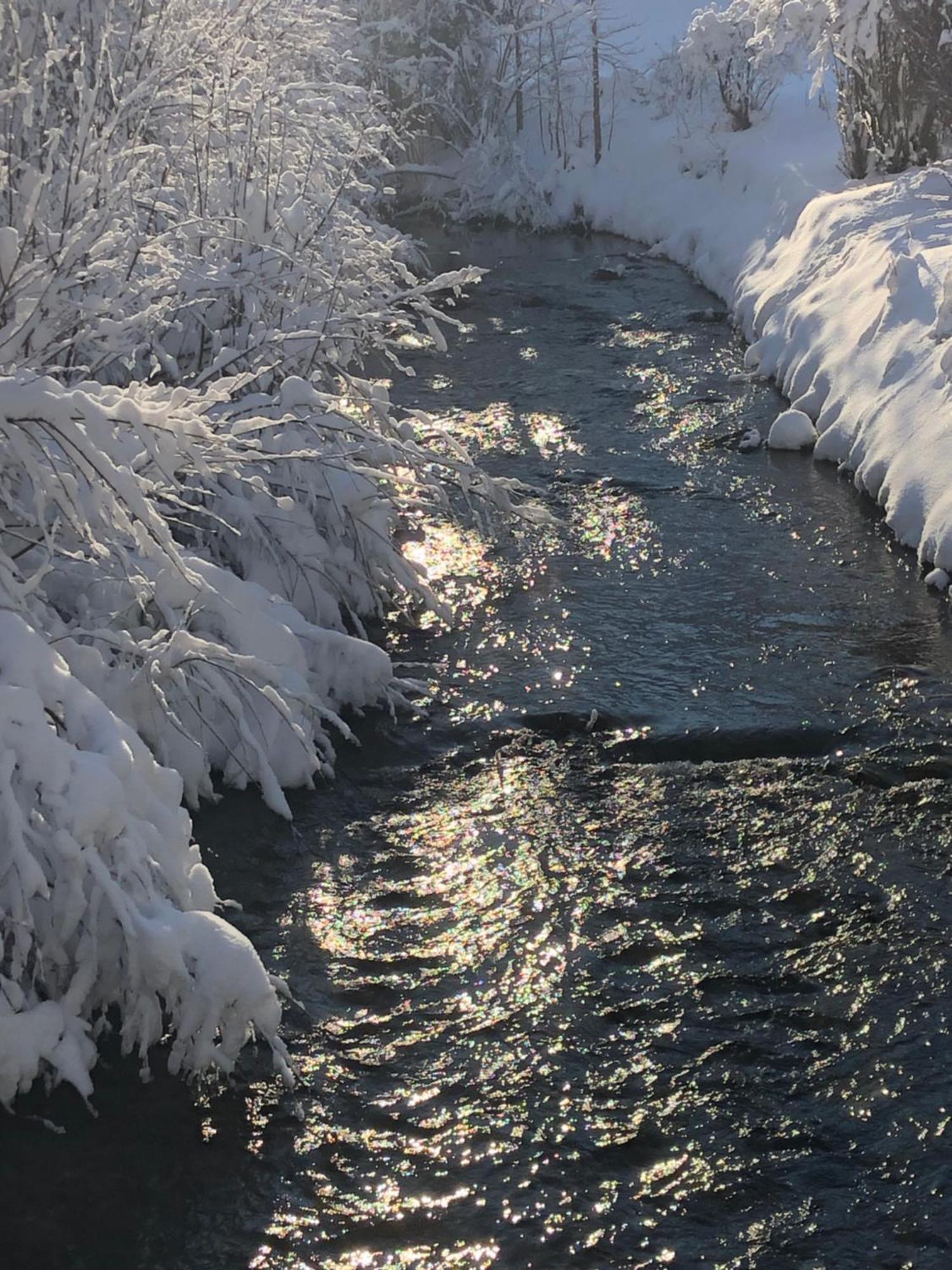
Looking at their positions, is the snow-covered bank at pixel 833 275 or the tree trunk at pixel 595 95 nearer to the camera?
the snow-covered bank at pixel 833 275

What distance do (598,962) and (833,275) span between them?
31.0ft

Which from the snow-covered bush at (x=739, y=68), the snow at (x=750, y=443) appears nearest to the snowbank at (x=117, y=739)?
the snow at (x=750, y=443)

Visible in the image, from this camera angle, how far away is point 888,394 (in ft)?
32.0

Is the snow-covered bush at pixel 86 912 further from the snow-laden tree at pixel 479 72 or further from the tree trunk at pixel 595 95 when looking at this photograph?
the tree trunk at pixel 595 95

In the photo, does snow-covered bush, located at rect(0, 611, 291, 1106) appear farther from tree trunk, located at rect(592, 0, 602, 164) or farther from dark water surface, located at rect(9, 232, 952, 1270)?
tree trunk, located at rect(592, 0, 602, 164)

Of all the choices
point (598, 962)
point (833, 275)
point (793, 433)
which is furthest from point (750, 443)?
point (598, 962)

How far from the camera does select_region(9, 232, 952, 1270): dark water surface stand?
12.4 feet

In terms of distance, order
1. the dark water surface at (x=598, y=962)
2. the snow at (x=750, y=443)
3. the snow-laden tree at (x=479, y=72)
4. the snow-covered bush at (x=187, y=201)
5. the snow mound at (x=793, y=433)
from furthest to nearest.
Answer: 1. the snow-laden tree at (x=479, y=72)
2. the snow at (x=750, y=443)
3. the snow mound at (x=793, y=433)
4. the snow-covered bush at (x=187, y=201)
5. the dark water surface at (x=598, y=962)

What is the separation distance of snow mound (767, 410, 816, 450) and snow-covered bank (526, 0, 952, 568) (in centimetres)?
16

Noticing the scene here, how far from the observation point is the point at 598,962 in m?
4.90

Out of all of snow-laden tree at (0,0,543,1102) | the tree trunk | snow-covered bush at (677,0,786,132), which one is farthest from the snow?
the tree trunk

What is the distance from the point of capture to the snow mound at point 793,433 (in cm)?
1070

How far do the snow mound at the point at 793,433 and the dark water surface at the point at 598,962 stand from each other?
2.08 meters

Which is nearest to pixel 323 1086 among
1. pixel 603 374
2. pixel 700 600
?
pixel 700 600
